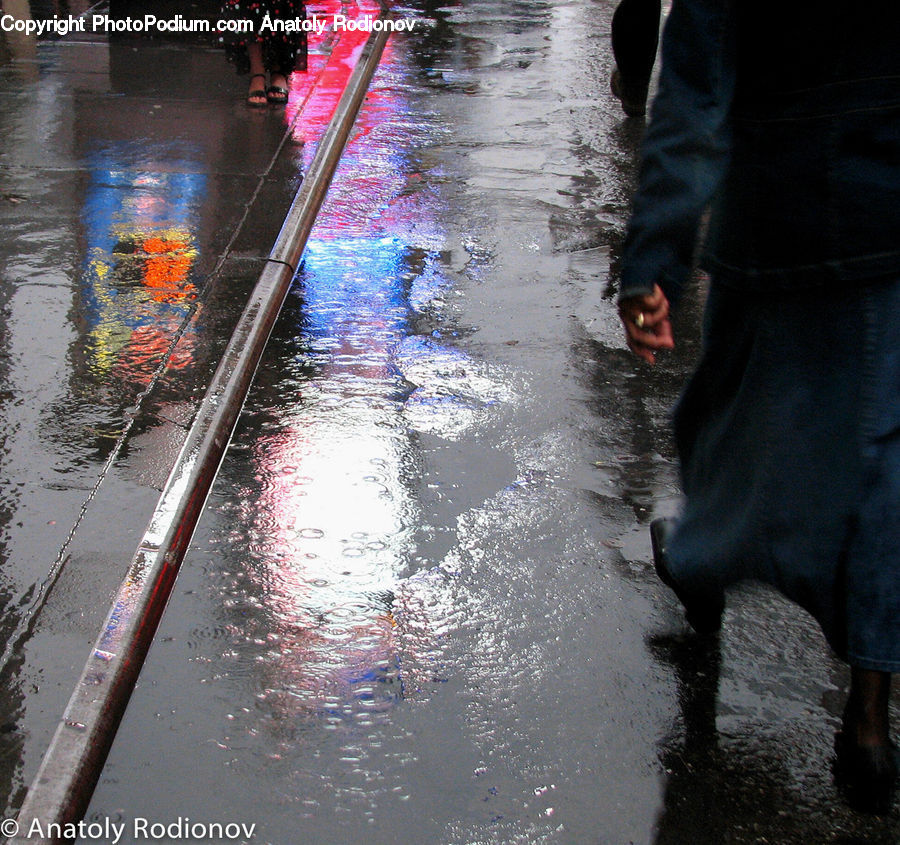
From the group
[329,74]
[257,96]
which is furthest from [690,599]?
[329,74]

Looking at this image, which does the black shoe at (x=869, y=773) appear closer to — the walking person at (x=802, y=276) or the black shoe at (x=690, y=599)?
the walking person at (x=802, y=276)

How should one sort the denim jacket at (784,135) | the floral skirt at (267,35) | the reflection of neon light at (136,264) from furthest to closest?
Answer: the floral skirt at (267,35)
the reflection of neon light at (136,264)
the denim jacket at (784,135)

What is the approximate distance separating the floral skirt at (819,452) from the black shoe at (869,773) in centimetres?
26

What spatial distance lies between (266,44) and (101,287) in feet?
10.8

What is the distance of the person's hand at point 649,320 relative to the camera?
2.45 meters

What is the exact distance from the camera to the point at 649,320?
2.45 metres

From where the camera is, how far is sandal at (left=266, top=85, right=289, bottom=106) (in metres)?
7.85

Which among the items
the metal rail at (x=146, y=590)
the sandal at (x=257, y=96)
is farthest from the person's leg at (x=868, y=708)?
the sandal at (x=257, y=96)

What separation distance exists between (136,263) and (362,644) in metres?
2.89

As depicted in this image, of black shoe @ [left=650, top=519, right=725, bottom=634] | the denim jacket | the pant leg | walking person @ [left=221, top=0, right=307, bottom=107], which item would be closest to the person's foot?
walking person @ [left=221, top=0, right=307, bottom=107]

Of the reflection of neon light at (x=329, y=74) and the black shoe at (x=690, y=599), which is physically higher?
the reflection of neon light at (x=329, y=74)

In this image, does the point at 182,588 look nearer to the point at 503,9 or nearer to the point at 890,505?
the point at 890,505

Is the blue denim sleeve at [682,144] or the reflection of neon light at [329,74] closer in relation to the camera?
the blue denim sleeve at [682,144]

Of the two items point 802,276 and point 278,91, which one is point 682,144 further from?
point 278,91
